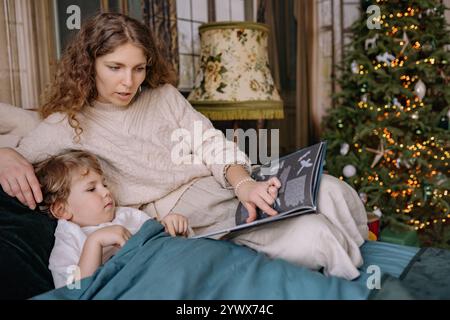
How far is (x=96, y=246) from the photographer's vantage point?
1.06 metres

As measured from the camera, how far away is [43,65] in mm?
1839

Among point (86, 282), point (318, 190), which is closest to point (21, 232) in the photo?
point (86, 282)

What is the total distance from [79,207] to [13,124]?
44cm

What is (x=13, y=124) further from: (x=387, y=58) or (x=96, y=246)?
(x=387, y=58)

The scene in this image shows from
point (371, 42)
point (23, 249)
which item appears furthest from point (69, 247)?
point (371, 42)

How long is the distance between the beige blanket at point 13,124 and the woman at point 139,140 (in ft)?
0.15

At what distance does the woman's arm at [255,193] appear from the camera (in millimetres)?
1215

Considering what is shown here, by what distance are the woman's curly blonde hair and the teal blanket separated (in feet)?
2.02

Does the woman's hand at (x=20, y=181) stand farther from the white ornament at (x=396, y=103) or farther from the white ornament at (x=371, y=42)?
the white ornament at (x=371, y=42)

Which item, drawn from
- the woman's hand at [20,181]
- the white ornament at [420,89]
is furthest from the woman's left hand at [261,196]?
the white ornament at [420,89]

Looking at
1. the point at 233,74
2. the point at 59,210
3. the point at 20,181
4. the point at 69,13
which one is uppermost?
the point at 69,13

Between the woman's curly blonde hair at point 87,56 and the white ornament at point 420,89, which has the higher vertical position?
the woman's curly blonde hair at point 87,56

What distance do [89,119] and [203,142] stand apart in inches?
16.1
